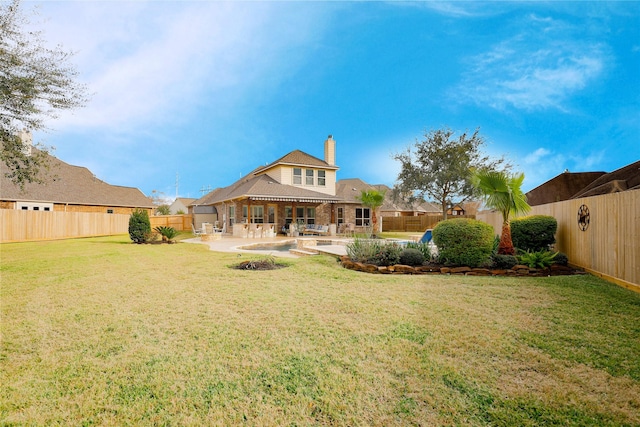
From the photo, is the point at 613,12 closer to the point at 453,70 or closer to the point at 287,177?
the point at 453,70

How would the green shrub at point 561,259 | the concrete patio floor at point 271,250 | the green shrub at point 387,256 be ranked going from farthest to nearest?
the concrete patio floor at point 271,250, the green shrub at point 387,256, the green shrub at point 561,259

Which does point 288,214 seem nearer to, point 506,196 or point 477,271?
point 506,196

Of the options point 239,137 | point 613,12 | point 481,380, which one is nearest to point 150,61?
point 481,380

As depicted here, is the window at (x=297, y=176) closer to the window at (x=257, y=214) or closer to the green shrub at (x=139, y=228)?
the window at (x=257, y=214)

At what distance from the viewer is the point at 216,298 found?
19.0 feet

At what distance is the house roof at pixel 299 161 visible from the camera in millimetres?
25800

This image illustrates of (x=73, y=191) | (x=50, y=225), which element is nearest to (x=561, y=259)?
(x=50, y=225)

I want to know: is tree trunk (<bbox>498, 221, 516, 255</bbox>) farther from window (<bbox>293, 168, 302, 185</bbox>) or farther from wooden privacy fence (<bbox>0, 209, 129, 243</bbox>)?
wooden privacy fence (<bbox>0, 209, 129, 243</bbox>)

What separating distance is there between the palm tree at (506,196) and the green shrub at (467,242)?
0.97 meters

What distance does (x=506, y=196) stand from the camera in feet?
30.3

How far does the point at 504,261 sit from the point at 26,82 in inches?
592

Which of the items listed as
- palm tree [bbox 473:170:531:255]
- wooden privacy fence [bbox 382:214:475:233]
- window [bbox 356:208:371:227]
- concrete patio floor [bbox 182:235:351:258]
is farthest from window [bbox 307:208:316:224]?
palm tree [bbox 473:170:531:255]

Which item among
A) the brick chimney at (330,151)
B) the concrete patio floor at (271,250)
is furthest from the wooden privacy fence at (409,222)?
the concrete patio floor at (271,250)

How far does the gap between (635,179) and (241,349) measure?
15296mm
